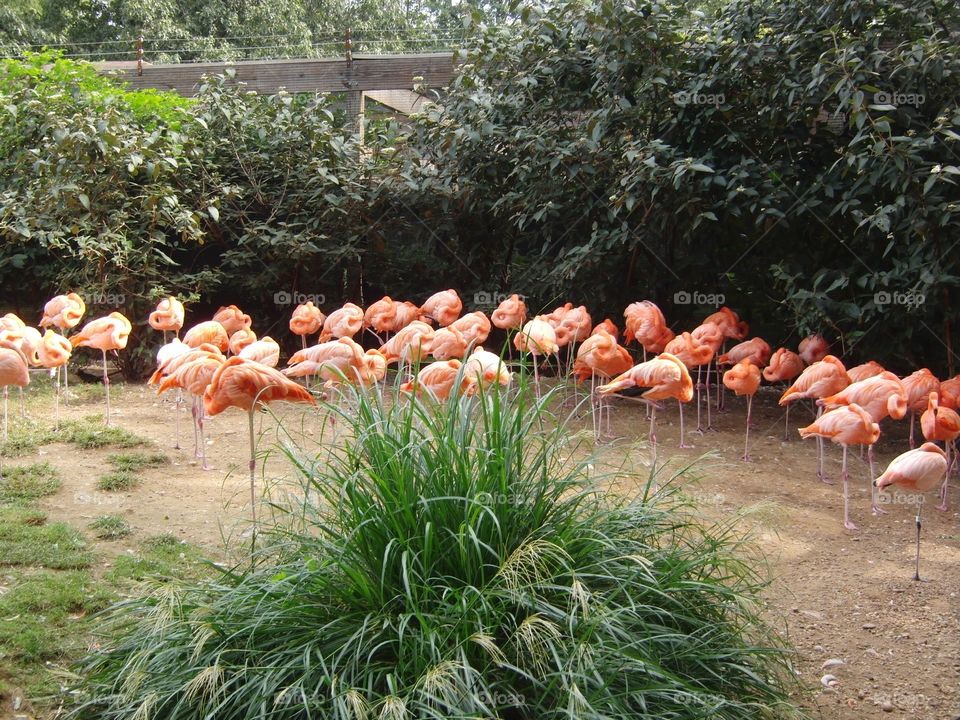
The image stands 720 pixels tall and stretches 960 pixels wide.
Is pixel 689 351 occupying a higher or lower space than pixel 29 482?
higher

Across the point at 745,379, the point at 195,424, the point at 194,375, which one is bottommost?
the point at 195,424

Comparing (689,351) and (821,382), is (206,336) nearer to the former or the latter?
(689,351)

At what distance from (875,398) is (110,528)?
3.65 metres

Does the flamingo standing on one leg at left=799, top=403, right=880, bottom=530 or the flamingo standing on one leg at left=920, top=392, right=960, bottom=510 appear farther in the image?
the flamingo standing on one leg at left=920, top=392, right=960, bottom=510

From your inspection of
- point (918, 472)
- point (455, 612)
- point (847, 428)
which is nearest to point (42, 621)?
point (455, 612)

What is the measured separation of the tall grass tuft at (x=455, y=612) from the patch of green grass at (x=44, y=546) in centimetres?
81

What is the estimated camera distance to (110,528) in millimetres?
4125

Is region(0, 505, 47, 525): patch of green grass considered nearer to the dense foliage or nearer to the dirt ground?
the dirt ground

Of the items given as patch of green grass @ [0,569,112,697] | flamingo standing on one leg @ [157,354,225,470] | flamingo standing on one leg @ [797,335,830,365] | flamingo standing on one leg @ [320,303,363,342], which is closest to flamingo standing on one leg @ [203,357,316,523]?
flamingo standing on one leg @ [157,354,225,470]

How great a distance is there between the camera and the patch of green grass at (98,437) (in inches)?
217

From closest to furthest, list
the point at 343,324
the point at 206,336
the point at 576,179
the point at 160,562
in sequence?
1. the point at 160,562
2. the point at 206,336
3. the point at 343,324
4. the point at 576,179

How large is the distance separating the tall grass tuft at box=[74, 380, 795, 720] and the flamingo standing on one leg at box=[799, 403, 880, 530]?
168cm

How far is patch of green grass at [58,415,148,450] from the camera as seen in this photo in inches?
217

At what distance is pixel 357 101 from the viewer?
9.21 m
